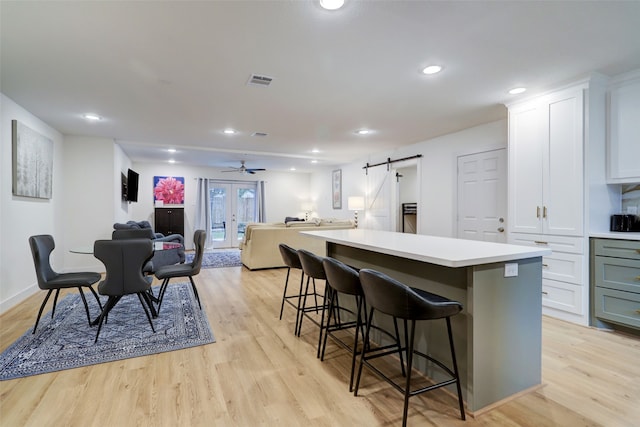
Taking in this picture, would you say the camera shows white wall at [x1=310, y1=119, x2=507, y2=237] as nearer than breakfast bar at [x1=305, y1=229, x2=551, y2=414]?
No

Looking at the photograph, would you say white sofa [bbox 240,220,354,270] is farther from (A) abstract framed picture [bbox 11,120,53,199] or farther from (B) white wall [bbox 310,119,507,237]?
(A) abstract framed picture [bbox 11,120,53,199]

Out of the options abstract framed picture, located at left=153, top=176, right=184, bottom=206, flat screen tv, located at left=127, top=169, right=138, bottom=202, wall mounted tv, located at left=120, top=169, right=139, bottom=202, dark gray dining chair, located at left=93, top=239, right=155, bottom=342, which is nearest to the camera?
dark gray dining chair, located at left=93, top=239, right=155, bottom=342

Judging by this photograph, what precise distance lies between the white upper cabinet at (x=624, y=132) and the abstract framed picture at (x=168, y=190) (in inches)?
359

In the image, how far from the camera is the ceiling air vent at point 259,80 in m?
3.02

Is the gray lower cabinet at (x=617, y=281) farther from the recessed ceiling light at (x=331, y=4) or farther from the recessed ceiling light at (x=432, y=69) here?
the recessed ceiling light at (x=331, y=4)

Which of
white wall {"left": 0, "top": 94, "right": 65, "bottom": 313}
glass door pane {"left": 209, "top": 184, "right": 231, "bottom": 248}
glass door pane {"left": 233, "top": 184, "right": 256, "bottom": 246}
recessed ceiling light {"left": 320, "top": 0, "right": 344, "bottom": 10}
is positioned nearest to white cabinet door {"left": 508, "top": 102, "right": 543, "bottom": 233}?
recessed ceiling light {"left": 320, "top": 0, "right": 344, "bottom": 10}

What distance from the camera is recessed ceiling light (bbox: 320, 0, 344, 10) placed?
1.90m

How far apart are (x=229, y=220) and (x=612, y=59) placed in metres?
8.96

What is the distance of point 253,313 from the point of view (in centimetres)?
352

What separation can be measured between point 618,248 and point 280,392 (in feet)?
10.6

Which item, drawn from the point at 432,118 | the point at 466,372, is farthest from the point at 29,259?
the point at 432,118

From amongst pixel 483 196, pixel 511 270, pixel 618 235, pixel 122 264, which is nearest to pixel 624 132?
pixel 618 235

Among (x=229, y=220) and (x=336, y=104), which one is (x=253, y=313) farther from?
(x=229, y=220)

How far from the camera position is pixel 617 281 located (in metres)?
2.87
